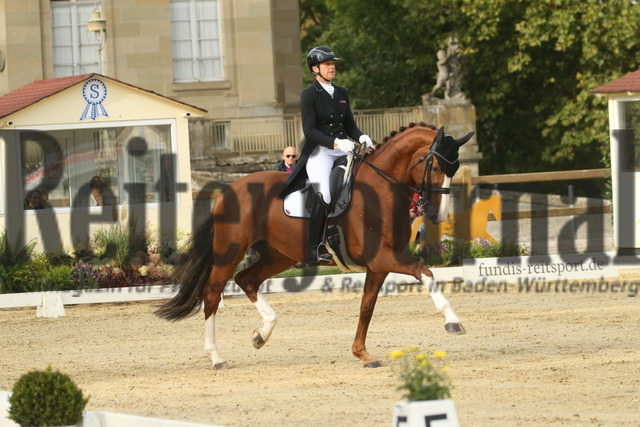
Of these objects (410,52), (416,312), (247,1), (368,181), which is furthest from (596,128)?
(368,181)

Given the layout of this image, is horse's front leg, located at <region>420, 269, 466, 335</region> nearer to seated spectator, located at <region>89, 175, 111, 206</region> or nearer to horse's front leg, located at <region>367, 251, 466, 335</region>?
horse's front leg, located at <region>367, 251, 466, 335</region>

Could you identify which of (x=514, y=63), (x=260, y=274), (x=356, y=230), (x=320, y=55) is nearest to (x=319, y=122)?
(x=320, y=55)

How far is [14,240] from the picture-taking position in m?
20.1

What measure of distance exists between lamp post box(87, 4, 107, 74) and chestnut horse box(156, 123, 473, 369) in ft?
58.3

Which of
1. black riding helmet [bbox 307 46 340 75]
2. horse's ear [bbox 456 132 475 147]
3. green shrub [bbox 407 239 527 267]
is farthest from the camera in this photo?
green shrub [bbox 407 239 527 267]

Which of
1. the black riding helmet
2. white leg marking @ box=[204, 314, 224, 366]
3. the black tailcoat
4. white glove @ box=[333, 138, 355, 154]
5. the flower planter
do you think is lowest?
white leg marking @ box=[204, 314, 224, 366]

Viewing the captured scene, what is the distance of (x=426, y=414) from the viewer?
22.5 feet

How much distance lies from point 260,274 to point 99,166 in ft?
27.5

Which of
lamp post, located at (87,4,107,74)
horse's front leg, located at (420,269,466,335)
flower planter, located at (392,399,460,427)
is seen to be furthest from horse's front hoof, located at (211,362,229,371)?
lamp post, located at (87,4,107,74)

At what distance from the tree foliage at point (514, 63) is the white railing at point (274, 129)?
437 cm

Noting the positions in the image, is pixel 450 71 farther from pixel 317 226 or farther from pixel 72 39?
pixel 317 226

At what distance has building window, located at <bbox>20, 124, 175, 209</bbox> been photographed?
67.2 feet

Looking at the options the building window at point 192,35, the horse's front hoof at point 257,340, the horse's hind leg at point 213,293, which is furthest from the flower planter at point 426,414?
the building window at point 192,35

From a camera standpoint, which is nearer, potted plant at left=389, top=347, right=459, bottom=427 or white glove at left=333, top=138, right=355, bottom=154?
potted plant at left=389, top=347, right=459, bottom=427
